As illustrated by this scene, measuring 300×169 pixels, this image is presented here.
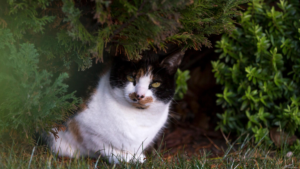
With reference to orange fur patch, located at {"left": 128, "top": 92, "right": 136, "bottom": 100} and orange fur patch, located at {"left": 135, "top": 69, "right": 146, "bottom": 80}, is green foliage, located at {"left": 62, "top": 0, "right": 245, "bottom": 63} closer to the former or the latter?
orange fur patch, located at {"left": 135, "top": 69, "right": 146, "bottom": 80}

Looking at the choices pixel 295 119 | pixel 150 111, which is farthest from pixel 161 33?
pixel 295 119

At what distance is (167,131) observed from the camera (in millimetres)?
3482

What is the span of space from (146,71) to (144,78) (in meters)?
0.06

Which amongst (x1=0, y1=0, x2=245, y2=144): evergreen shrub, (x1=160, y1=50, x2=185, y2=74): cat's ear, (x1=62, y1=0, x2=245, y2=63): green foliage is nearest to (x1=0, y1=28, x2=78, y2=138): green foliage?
(x1=0, y1=0, x2=245, y2=144): evergreen shrub

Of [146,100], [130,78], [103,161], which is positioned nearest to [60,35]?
[130,78]

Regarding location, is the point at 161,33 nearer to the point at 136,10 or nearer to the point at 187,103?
the point at 136,10

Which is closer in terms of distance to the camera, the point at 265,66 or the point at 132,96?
the point at 132,96

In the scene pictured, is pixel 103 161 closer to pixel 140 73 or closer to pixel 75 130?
pixel 75 130

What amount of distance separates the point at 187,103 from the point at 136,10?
258 cm

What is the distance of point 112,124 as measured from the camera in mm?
2076

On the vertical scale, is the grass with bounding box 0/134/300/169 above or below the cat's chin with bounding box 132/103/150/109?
below

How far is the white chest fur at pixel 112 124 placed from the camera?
6.83 ft

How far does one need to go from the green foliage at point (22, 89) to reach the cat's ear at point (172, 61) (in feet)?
2.73

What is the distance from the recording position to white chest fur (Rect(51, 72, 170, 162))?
2.08 metres
